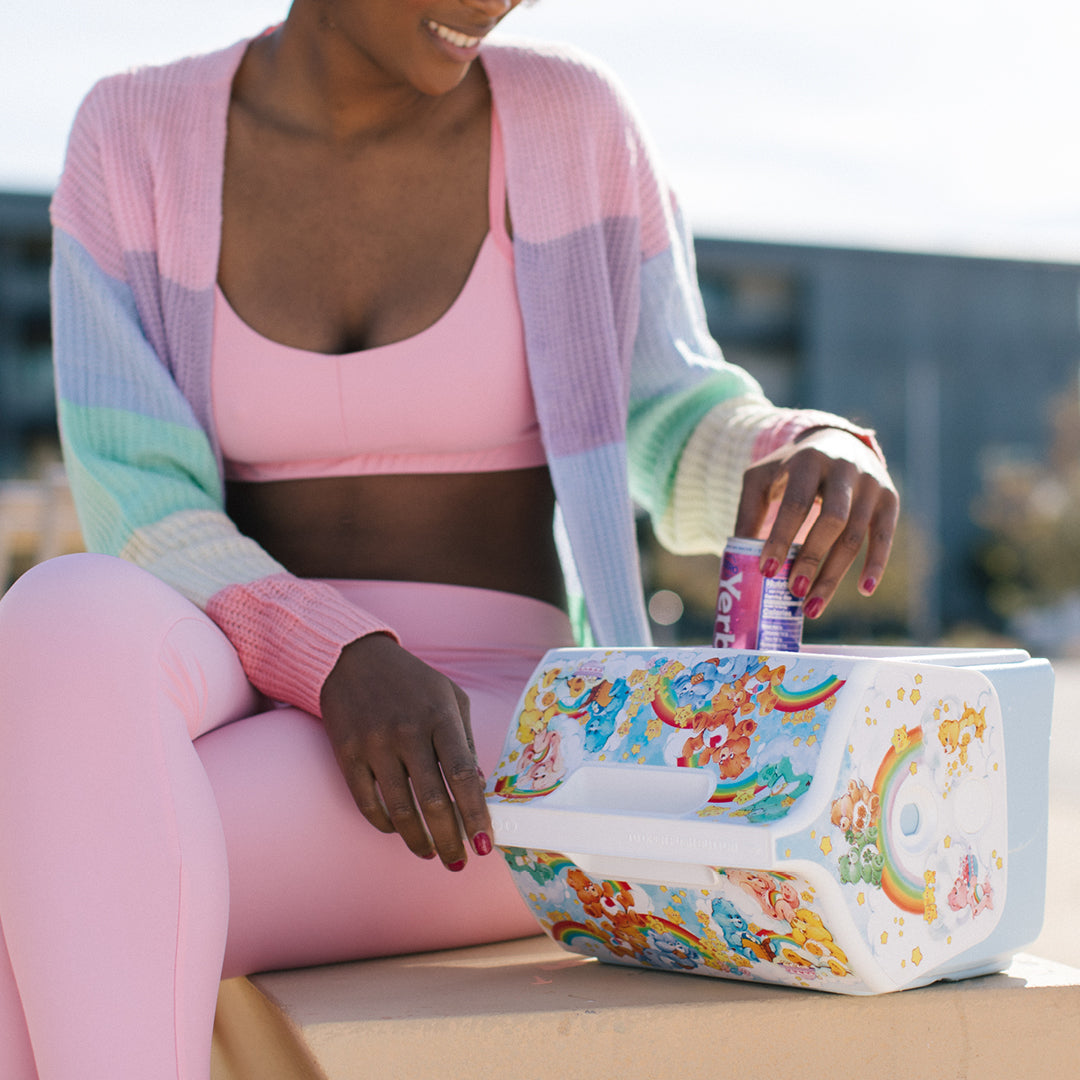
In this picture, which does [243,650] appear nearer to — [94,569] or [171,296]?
[94,569]

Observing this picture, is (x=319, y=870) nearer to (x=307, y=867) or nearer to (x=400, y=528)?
(x=307, y=867)

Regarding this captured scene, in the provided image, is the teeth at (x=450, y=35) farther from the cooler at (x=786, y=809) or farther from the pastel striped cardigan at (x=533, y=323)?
the cooler at (x=786, y=809)

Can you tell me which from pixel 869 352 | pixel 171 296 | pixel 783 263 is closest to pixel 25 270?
pixel 783 263

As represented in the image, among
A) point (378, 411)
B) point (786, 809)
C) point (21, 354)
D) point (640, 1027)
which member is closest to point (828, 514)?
point (786, 809)

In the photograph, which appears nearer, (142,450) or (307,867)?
(307,867)

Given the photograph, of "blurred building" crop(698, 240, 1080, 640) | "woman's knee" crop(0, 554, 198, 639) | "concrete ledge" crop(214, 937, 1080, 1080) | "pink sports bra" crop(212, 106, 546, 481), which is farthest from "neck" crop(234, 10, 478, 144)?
"blurred building" crop(698, 240, 1080, 640)

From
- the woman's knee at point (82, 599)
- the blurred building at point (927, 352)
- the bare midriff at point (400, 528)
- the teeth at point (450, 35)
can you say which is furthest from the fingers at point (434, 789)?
the blurred building at point (927, 352)

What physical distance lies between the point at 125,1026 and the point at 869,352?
113 ft

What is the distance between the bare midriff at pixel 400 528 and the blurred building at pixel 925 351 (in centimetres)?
2978

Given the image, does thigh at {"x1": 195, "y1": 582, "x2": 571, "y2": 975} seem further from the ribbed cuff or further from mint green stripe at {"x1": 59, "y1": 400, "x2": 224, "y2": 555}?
mint green stripe at {"x1": 59, "y1": 400, "x2": 224, "y2": 555}

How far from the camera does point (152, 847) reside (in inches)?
45.6

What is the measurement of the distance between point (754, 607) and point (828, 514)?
11 centimetres

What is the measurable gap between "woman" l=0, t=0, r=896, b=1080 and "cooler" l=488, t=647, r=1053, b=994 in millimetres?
138

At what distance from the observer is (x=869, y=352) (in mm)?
34219
